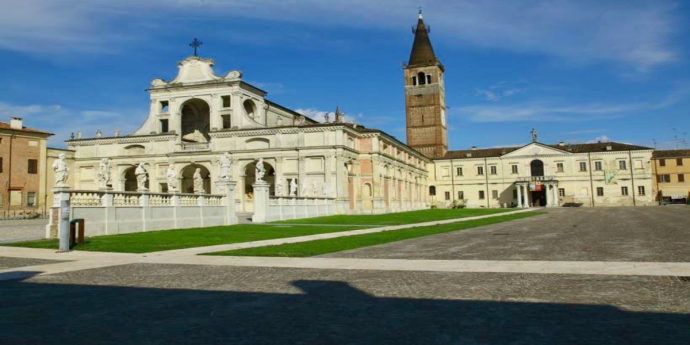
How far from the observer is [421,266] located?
10.0m

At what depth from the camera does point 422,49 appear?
304ft

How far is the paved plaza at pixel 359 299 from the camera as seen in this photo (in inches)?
195

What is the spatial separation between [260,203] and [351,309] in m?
27.1

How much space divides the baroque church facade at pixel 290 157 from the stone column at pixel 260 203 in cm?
625

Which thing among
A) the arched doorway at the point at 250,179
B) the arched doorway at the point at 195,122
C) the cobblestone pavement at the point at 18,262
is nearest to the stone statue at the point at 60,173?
the cobblestone pavement at the point at 18,262

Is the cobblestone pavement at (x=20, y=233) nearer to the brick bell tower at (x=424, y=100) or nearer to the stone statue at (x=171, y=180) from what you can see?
the stone statue at (x=171, y=180)

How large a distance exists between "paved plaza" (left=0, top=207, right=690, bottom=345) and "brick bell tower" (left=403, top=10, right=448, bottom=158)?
261ft

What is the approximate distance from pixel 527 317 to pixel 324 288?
3148 millimetres

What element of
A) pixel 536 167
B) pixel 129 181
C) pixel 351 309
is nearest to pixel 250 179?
pixel 129 181

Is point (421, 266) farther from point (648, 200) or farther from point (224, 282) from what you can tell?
point (648, 200)

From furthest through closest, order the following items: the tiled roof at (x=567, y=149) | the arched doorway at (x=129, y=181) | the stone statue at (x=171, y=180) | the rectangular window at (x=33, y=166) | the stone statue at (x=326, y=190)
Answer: the tiled roof at (x=567, y=149)
the arched doorway at (x=129, y=181)
the rectangular window at (x=33, y=166)
the stone statue at (x=326, y=190)
the stone statue at (x=171, y=180)

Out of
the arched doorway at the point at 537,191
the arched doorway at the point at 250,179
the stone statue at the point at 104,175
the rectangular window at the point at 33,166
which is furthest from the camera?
the arched doorway at the point at 537,191

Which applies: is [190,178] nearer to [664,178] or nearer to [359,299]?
[359,299]

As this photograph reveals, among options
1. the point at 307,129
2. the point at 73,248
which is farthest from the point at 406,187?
the point at 73,248
